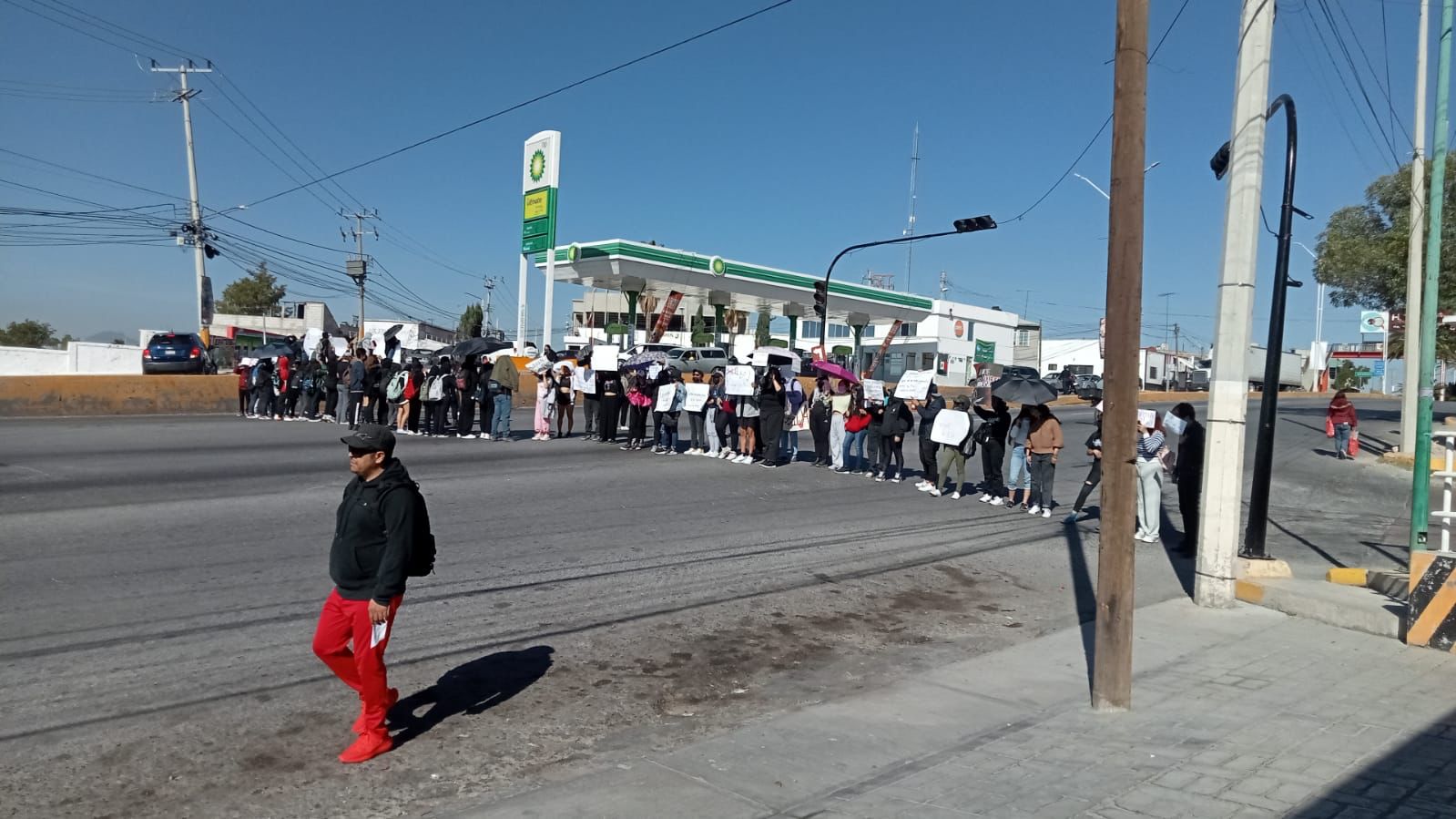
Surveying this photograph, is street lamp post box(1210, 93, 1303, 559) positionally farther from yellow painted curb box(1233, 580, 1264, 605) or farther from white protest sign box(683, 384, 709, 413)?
white protest sign box(683, 384, 709, 413)

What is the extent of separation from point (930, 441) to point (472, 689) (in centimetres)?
1031

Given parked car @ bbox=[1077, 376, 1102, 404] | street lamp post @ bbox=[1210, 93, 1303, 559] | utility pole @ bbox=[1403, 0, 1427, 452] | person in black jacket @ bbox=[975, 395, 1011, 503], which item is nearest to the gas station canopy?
parked car @ bbox=[1077, 376, 1102, 404]

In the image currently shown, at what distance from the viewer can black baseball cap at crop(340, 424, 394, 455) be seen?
5195 mm

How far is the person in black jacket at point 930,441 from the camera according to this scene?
1535cm

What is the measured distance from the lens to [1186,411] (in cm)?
1166

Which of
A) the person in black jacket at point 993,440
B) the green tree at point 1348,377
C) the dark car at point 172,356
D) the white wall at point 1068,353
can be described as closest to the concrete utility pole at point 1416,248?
the person in black jacket at point 993,440

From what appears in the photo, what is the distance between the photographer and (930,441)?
15.3m

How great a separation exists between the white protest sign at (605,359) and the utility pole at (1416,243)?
1562 centimetres

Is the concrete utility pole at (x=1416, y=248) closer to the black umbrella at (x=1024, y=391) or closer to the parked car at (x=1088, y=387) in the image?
the black umbrella at (x=1024, y=391)

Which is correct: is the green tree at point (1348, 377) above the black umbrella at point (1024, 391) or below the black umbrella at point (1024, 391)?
above

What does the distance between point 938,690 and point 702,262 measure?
123 feet

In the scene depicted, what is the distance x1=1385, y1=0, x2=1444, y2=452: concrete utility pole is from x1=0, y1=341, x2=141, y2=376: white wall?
37615mm

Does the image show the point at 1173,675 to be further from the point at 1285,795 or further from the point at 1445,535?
the point at 1445,535

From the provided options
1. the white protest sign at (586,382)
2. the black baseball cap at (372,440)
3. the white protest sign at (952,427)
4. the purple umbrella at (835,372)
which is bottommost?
the white protest sign at (952,427)
